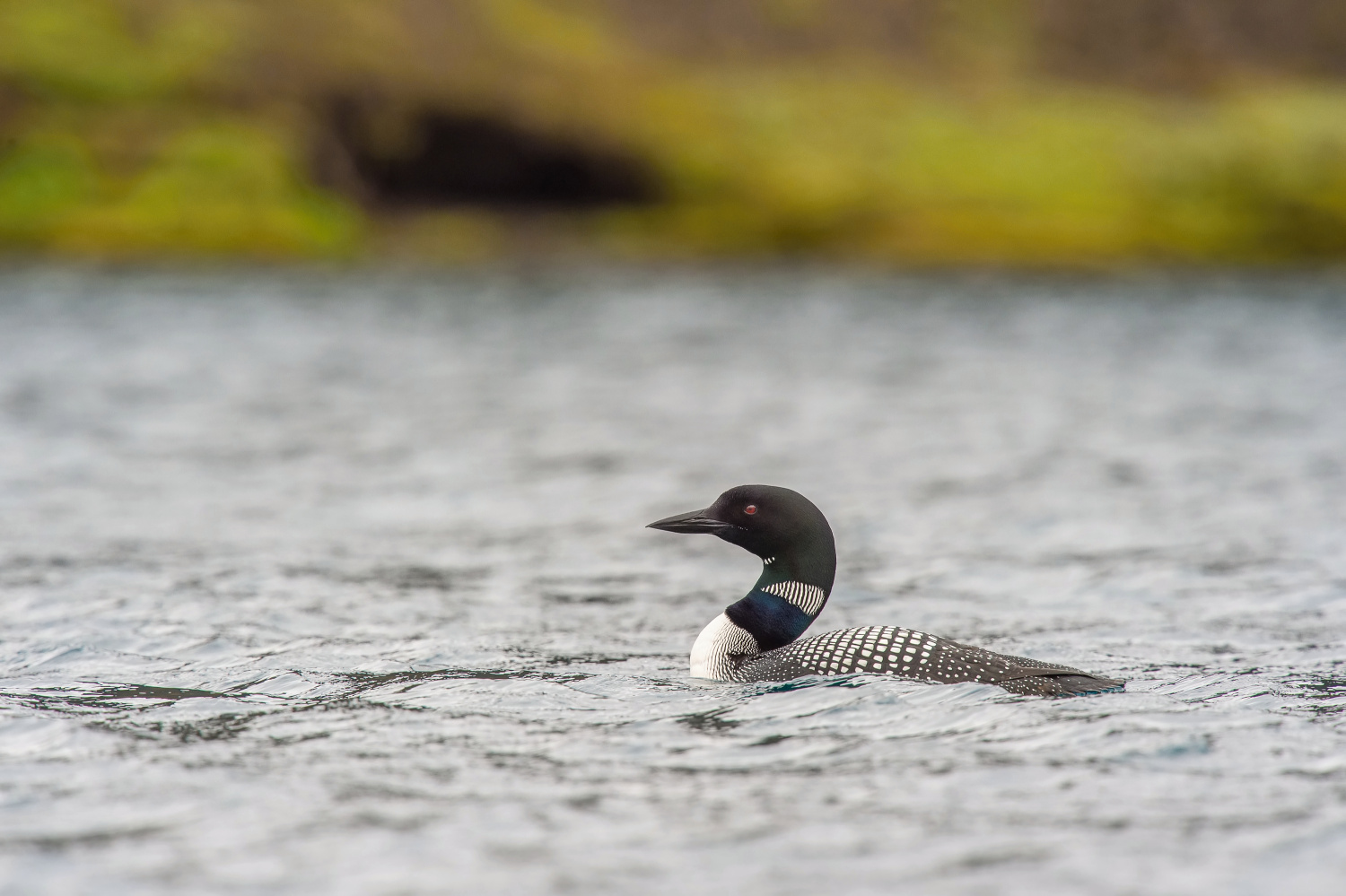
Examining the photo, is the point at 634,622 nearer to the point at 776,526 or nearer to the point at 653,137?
the point at 776,526

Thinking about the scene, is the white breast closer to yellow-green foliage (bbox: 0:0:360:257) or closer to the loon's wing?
the loon's wing

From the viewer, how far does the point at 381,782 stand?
616 cm

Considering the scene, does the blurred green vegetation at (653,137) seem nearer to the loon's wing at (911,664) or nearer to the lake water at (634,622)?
the lake water at (634,622)

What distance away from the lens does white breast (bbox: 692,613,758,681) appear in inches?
305

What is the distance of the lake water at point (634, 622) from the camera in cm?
552

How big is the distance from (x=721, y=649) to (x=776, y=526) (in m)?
0.62

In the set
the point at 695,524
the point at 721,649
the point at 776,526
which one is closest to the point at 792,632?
the point at 721,649

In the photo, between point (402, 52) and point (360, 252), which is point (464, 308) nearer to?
point (360, 252)

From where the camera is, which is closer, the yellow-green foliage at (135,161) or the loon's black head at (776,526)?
the loon's black head at (776,526)

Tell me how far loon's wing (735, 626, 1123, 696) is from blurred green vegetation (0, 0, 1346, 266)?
112ft

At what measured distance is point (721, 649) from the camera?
7.77m

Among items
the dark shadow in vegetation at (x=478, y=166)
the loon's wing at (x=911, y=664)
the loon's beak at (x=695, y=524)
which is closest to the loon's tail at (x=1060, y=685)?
the loon's wing at (x=911, y=664)

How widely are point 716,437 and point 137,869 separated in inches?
493

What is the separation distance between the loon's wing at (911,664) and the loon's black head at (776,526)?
389 millimetres
